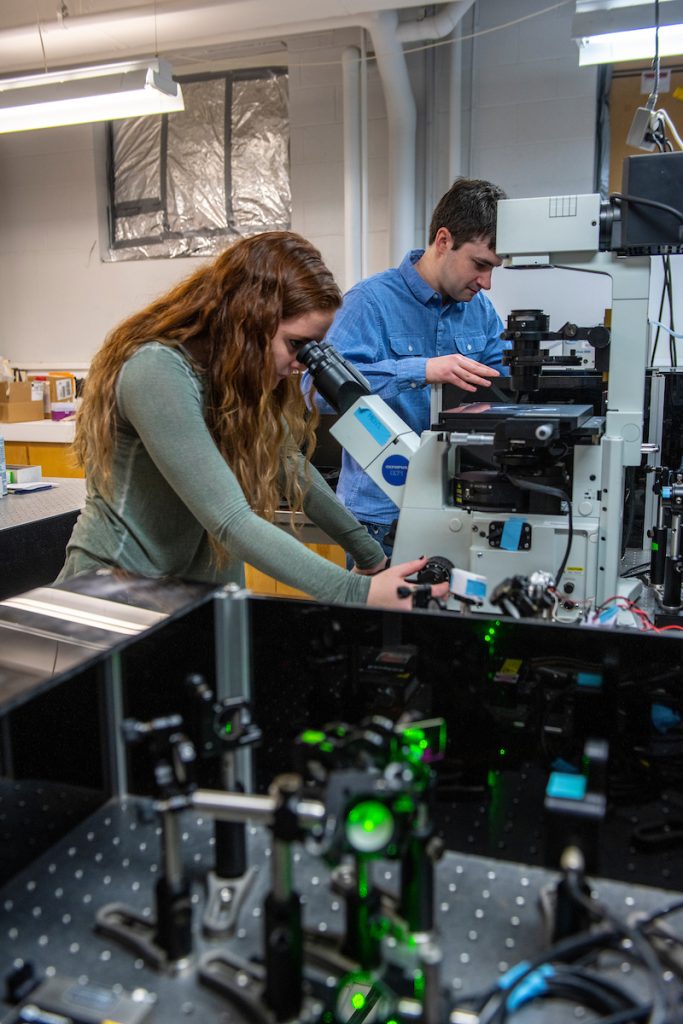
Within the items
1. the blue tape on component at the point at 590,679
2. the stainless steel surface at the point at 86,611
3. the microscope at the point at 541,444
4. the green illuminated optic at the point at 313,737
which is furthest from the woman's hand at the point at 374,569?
the green illuminated optic at the point at 313,737

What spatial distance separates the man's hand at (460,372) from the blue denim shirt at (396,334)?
0.90 ft

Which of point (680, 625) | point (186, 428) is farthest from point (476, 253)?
point (186, 428)

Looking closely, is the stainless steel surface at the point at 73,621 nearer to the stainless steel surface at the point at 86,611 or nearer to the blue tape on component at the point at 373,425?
the stainless steel surface at the point at 86,611

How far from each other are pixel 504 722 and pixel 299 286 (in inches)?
27.9

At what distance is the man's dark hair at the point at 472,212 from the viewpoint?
76.4 inches

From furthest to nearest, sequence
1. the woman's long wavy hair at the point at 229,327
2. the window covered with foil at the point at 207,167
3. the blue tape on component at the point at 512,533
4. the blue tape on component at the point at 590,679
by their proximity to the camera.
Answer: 1. the window covered with foil at the point at 207,167
2. the blue tape on component at the point at 512,533
3. the woman's long wavy hair at the point at 229,327
4. the blue tape on component at the point at 590,679

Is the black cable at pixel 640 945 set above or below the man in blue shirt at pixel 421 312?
below

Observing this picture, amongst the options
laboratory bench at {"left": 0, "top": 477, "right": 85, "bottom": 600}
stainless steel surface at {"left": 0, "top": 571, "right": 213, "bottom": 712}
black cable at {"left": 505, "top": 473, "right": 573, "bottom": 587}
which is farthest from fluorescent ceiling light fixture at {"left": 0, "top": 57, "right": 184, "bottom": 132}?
stainless steel surface at {"left": 0, "top": 571, "right": 213, "bottom": 712}

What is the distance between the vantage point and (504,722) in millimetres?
825

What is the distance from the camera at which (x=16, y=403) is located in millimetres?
4129

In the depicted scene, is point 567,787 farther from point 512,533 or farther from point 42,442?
point 42,442

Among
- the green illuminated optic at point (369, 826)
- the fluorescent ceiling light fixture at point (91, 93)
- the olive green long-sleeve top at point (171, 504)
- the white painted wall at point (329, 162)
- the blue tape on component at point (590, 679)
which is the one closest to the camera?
→ the green illuminated optic at point (369, 826)

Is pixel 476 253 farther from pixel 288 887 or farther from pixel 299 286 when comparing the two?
pixel 288 887

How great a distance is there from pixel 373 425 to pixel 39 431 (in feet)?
9.91
